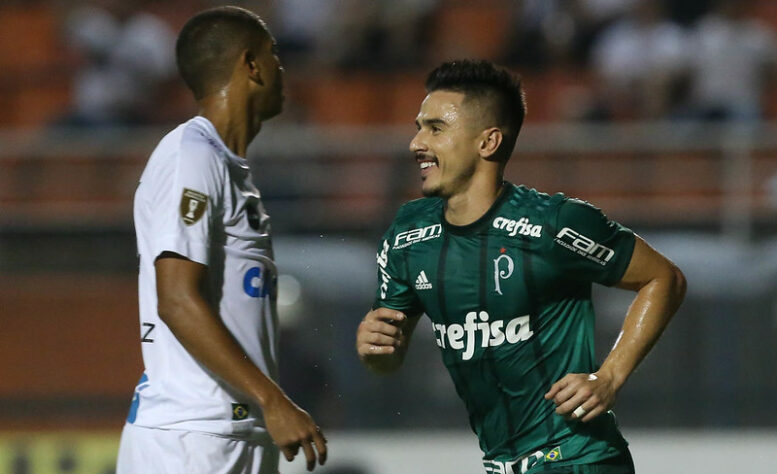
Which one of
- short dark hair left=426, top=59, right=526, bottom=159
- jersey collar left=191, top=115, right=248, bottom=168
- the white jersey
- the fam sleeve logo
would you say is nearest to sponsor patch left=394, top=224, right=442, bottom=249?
short dark hair left=426, top=59, right=526, bottom=159

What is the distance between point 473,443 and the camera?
25.9ft

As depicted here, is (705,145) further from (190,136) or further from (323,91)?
(190,136)

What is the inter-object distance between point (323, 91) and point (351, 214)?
7.93 ft

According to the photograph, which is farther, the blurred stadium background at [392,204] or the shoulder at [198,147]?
the blurred stadium background at [392,204]

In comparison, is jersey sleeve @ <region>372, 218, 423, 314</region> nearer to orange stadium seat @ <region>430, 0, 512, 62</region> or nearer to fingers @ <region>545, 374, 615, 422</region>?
fingers @ <region>545, 374, 615, 422</region>

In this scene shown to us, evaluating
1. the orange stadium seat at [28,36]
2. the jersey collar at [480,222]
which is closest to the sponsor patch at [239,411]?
the jersey collar at [480,222]

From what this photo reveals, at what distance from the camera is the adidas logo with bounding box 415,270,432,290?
3.95 m

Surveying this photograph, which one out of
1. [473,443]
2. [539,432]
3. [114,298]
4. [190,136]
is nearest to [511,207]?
[539,432]

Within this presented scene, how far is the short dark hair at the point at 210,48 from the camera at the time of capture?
4.11 m

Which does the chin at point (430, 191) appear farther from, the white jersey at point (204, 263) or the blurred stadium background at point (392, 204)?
the blurred stadium background at point (392, 204)

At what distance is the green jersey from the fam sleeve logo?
736 mm

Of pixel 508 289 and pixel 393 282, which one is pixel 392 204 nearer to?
pixel 393 282

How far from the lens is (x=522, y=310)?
3811 millimetres

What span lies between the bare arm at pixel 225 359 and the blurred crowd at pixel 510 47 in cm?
641
